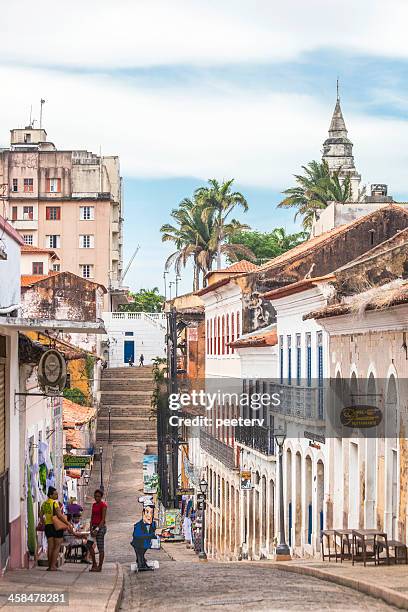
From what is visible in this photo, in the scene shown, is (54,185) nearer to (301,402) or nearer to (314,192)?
(314,192)

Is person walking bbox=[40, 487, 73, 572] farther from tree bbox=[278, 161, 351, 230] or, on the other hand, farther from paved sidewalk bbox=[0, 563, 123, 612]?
tree bbox=[278, 161, 351, 230]

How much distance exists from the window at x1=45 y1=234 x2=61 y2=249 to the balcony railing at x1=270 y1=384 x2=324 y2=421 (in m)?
64.1

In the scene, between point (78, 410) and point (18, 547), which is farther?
point (78, 410)

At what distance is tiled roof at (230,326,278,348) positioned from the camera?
36.9 m

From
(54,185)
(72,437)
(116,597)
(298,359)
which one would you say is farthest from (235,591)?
(54,185)

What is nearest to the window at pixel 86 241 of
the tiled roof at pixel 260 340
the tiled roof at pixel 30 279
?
the tiled roof at pixel 30 279

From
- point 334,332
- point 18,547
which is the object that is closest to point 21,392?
point 18,547

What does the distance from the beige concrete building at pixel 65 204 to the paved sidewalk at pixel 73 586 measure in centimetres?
7590

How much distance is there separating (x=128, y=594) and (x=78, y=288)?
2221 inches

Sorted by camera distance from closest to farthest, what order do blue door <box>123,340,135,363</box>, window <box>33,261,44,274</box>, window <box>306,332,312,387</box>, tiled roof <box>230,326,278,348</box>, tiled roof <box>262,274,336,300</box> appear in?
tiled roof <box>262,274,336,300</box>, window <box>306,332,312,387</box>, tiled roof <box>230,326,278,348</box>, window <box>33,261,44,274</box>, blue door <box>123,340,135,363</box>

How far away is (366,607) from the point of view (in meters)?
15.5

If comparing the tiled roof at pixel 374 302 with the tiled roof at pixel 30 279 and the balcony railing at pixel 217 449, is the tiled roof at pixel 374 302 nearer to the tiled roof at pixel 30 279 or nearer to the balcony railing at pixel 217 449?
the balcony railing at pixel 217 449

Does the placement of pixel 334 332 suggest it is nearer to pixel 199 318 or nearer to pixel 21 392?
pixel 21 392

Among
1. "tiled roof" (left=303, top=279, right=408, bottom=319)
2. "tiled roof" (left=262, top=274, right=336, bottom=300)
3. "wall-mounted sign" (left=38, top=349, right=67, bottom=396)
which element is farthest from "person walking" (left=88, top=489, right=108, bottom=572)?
"tiled roof" (left=262, top=274, right=336, bottom=300)
